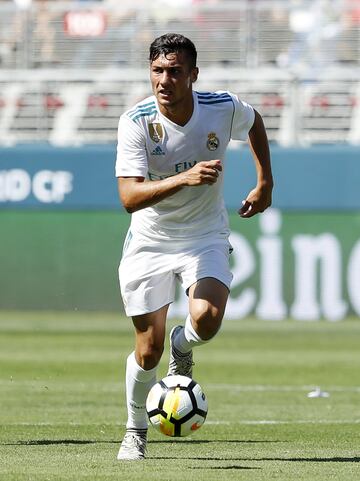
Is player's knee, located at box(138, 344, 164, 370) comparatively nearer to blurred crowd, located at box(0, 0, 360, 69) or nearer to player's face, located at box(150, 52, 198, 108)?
player's face, located at box(150, 52, 198, 108)

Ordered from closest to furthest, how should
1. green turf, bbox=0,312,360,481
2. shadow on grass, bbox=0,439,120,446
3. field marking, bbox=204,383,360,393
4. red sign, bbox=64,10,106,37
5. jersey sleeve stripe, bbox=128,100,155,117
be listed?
green turf, bbox=0,312,360,481 < jersey sleeve stripe, bbox=128,100,155,117 < shadow on grass, bbox=0,439,120,446 < field marking, bbox=204,383,360,393 < red sign, bbox=64,10,106,37

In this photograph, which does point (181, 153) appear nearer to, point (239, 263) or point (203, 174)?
point (203, 174)

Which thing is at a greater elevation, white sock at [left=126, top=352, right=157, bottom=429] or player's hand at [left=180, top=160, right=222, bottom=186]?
player's hand at [left=180, top=160, right=222, bottom=186]

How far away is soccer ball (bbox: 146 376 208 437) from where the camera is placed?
7.53 metres

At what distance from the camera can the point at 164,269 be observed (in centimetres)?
794

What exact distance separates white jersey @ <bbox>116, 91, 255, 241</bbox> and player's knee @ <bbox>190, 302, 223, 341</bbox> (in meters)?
0.49

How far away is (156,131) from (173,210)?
51 centimetres

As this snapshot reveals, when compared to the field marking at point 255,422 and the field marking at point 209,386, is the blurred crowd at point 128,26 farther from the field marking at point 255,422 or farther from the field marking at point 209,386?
the field marking at point 255,422

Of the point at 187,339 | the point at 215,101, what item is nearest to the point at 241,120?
the point at 215,101

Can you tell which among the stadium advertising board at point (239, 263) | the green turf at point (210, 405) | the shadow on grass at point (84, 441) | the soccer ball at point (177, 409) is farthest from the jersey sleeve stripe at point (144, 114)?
the stadium advertising board at point (239, 263)

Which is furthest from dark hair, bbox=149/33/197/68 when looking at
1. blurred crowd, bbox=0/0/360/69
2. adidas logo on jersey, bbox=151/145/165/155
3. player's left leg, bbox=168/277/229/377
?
blurred crowd, bbox=0/0/360/69

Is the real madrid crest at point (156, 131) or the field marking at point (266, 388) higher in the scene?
the real madrid crest at point (156, 131)

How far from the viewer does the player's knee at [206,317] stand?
25.1 feet

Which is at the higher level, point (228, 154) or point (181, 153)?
point (181, 153)
